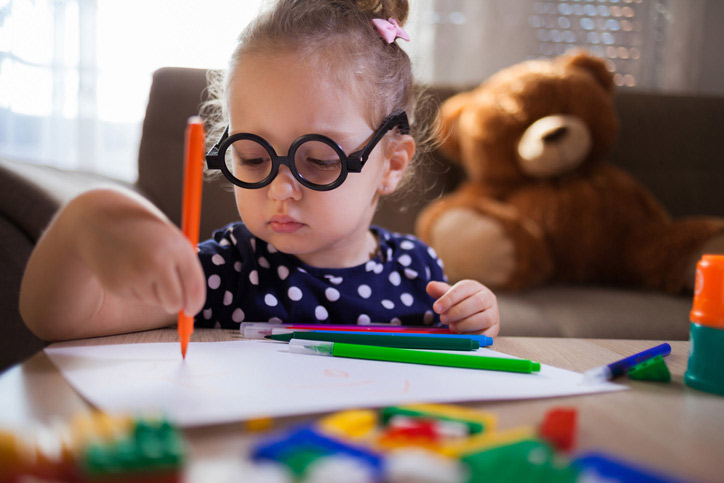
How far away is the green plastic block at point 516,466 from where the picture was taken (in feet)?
0.83

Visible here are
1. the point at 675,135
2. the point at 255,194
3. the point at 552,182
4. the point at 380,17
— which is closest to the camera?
the point at 255,194

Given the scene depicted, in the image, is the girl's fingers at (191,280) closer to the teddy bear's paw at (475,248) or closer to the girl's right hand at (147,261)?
the girl's right hand at (147,261)

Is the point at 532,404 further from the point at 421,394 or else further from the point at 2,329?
the point at 2,329

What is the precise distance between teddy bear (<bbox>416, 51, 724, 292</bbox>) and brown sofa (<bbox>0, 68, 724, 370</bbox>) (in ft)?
0.21

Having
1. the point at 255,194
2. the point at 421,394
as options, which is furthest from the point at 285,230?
the point at 421,394

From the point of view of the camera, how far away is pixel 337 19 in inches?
30.2

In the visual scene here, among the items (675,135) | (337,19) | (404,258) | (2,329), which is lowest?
(2,329)

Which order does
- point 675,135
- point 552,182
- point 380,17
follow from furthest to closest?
point 675,135
point 552,182
point 380,17

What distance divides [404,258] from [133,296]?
51 cm

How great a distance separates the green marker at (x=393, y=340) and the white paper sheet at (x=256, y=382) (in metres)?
0.03

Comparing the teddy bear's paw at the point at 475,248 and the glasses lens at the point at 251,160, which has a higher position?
the glasses lens at the point at 251,160

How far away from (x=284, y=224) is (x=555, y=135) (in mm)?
931

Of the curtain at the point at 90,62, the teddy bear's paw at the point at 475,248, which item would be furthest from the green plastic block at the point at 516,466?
the curtain at the point at 90,62

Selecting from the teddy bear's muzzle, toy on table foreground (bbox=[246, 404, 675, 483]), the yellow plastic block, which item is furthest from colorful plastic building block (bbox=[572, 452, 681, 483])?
the teddy bear's muzzle
